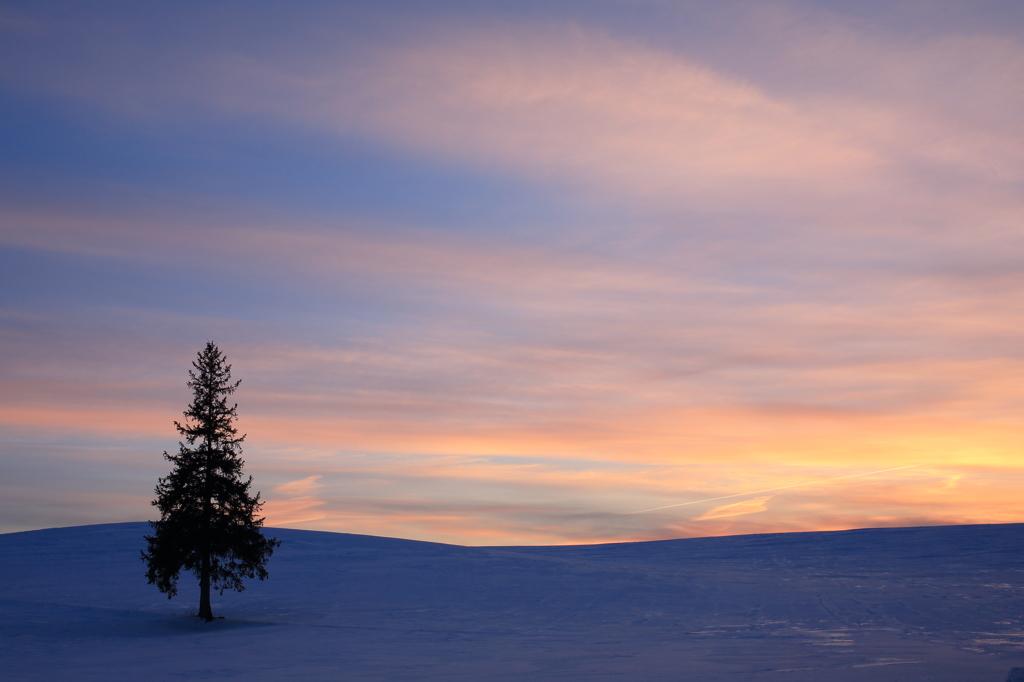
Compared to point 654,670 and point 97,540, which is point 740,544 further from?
point 97,540

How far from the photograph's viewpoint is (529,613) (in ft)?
106

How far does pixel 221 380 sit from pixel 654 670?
2219 centimetres

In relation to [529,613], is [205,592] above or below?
above

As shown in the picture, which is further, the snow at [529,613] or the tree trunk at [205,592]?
the tree trunk at [205,592]

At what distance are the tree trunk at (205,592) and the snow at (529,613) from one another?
550 millimetres

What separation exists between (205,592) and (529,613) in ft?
43.4

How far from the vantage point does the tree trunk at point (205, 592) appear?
99.3ft

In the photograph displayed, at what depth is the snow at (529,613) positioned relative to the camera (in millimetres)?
20266

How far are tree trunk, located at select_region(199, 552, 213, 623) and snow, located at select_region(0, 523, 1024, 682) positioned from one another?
0.55 meters

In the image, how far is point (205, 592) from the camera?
1212 inches

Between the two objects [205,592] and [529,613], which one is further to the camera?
[529,613]

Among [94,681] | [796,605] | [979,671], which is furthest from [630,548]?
[94,681]

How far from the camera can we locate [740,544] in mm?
57312

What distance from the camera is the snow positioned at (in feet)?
66.5
